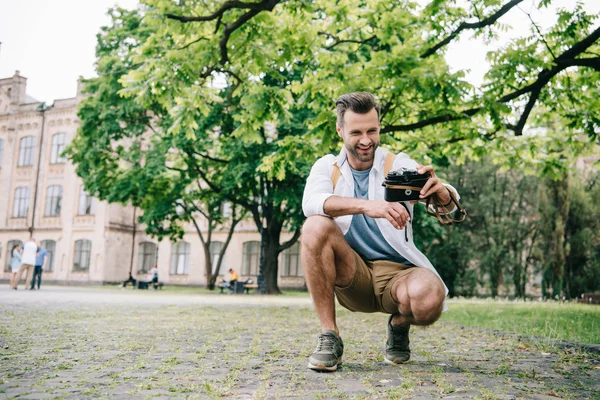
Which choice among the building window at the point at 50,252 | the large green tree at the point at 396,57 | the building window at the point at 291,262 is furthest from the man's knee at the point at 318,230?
the building window at the point at 50,252

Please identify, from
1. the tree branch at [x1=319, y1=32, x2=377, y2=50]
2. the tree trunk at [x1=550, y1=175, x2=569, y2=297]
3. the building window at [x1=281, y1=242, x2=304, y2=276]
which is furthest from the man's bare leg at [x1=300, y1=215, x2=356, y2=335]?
the building window at [x1=281, y1=242, x2=304, y2=276]

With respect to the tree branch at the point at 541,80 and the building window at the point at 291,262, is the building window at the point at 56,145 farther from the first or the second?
the tree branch at the point at 541,80

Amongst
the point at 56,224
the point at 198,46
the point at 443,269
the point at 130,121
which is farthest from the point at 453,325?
the point at 56,224

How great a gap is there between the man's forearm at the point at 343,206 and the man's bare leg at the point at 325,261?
12cm

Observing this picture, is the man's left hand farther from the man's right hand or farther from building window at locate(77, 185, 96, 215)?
building window at locate(77, 185, 96, 215)

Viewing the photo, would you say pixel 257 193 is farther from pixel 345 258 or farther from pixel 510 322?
pixel 345 258

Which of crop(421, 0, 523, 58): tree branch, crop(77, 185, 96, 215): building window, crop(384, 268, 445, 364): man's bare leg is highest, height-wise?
crop(77, 185, 96, 215): building window

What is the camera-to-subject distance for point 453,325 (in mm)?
8336

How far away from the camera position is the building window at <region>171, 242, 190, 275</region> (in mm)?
41969

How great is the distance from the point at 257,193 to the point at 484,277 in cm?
1381

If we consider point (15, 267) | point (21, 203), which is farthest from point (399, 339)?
point (21, 203)

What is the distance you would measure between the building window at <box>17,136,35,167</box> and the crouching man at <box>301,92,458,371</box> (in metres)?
43.9

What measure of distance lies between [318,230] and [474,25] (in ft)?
22.9

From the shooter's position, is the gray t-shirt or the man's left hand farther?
the gray t-shirt
